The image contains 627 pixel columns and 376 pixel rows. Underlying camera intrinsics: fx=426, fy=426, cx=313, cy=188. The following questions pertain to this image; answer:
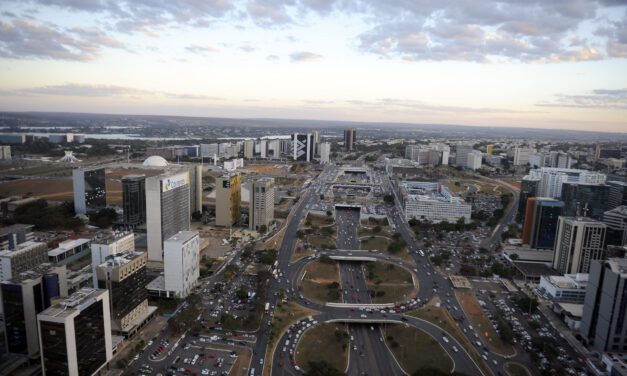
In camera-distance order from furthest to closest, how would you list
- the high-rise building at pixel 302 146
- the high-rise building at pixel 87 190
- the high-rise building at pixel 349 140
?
the high-rise building at pixel 349 140
the high-rise building at pixel 302 146
the high-rise building at pixel 87 190

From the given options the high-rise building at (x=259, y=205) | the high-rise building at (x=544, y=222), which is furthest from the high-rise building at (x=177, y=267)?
the high-rise building at (x=544, y=222)

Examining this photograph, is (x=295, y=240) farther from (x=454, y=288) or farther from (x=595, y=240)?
(x=595, y=240)

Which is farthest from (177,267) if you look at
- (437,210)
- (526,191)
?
(526,191)

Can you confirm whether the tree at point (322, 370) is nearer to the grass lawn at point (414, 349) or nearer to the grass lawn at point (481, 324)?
the grass lawn at point (414, 349)

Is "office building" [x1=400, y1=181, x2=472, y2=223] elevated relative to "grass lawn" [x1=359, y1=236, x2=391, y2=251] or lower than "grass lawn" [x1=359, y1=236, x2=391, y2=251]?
elevated

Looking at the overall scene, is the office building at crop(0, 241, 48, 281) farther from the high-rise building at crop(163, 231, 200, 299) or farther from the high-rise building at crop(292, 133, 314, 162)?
the high-rise building at crop(292, 133, 314, 162)

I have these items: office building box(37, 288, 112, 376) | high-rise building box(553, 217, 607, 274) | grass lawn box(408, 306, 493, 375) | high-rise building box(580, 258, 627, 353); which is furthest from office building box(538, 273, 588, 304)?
office building box(37, 288, 112, 376)
